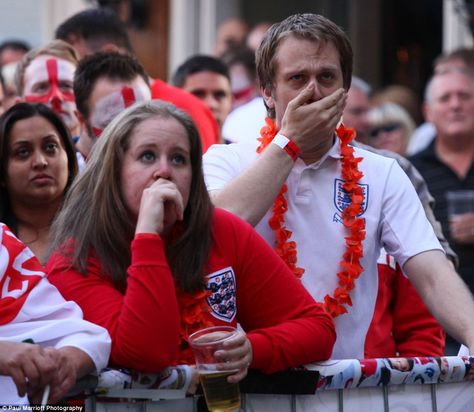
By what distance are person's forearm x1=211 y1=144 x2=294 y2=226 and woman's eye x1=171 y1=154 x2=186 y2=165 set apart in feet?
1.34

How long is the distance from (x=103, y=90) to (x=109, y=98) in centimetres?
5

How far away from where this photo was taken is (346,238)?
420cm

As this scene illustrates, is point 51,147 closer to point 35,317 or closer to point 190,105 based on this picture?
point 190,105

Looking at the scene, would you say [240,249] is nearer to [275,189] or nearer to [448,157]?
[275,189]

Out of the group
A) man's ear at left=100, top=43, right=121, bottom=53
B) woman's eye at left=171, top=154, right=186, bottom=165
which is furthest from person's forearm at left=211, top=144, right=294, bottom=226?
man's ear at left=100, top=43, right=121, bottom=53

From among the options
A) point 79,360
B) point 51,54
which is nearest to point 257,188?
point 79,360

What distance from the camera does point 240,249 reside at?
3688 millimetres

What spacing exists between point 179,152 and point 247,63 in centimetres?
521

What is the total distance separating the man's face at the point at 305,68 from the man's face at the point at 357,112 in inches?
131

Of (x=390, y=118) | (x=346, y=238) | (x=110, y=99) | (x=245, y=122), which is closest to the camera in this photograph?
(x=346, y=238)

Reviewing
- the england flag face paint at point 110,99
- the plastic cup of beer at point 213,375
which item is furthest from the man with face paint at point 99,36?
the plastic cup of beer at point 213,375

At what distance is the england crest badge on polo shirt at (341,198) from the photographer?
4242 millimetres

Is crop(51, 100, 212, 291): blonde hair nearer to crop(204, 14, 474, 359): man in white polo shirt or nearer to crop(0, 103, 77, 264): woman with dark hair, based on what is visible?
crop(204, 14, 474, 359): man in white polo shirt

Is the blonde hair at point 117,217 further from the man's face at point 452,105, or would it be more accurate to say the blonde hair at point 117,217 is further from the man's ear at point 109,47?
the man's face at point 452,105
